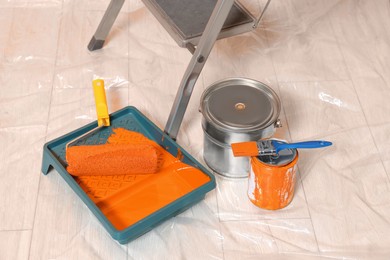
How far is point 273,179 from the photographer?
1.48m

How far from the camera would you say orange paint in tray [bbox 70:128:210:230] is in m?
1.52

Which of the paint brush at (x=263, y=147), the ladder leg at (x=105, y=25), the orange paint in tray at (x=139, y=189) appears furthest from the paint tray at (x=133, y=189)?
the ladder leg at (x=105, y=25)

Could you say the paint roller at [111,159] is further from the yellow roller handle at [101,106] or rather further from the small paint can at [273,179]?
the small paint can at [273,179]

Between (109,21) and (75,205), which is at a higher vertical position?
(109,21)

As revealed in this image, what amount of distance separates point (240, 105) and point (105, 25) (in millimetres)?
663

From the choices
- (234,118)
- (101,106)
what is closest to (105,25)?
(101,106)

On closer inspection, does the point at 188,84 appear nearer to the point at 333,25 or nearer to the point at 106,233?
the point at 106,233

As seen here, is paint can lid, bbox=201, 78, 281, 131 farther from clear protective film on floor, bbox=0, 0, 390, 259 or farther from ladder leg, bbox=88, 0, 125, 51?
ladder leg, bbox=88, 0, 125, 51

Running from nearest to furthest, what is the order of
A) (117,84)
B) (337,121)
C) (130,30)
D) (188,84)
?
(188,84) → (337,121) → (117,84) → (130,30)

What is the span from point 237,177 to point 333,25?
84 cm

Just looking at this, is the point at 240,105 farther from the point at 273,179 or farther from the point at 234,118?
the point at 273,179

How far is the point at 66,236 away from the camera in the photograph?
1.50 m

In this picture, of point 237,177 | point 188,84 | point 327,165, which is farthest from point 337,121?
point 188,84

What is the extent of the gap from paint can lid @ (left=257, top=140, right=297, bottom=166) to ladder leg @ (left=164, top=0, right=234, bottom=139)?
308 mm
